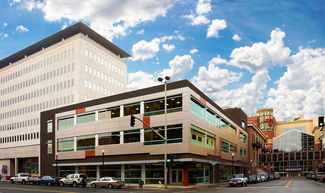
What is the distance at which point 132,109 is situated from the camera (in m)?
43.5

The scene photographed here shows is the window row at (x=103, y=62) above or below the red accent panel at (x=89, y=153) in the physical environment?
above

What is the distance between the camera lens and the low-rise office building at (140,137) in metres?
38.7

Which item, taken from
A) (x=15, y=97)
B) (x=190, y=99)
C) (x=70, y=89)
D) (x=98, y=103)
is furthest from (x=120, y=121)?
(x=15, y=97)

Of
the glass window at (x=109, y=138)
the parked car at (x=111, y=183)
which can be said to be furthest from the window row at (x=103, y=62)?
the parked car at (x=111, y=183)

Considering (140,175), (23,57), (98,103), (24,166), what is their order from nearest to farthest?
(140,175), (98,103), (24,166), (23,57)

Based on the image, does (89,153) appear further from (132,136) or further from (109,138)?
(132,136)

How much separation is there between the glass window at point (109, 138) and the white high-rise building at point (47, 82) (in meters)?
25.2

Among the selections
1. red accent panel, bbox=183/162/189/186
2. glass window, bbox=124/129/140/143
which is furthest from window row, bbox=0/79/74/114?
red accent panel, bbox=183/162/189/186

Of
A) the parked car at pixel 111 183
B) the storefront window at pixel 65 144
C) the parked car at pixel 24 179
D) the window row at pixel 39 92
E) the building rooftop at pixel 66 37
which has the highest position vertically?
the building rooftop at pixel 66 37

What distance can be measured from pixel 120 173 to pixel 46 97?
135 ft

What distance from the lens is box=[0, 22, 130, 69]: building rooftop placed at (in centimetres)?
7556

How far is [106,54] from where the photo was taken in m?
80.5

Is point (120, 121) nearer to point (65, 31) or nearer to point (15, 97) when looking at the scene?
point (65, 31)

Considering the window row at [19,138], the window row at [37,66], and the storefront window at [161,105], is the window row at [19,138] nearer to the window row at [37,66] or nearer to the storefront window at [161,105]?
the window row at [37,66]
